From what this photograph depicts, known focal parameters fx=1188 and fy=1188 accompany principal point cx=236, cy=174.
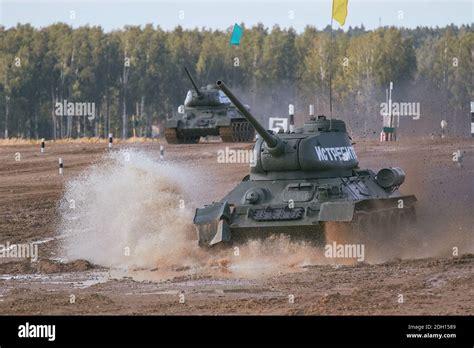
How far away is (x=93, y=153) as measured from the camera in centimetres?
3734

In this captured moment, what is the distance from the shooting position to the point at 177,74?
7756 cm

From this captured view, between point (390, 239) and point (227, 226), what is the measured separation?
2.96 m

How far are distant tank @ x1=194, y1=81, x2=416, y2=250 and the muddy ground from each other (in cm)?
47

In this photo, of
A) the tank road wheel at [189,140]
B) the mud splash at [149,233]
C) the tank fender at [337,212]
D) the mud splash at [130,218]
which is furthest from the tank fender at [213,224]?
the tank road wheel at [189,140]

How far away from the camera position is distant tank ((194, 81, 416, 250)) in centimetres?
1845

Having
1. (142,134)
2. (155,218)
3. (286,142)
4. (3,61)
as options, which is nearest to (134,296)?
(286,142)

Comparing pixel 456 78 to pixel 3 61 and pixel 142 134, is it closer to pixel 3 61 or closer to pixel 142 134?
pixel 142 134

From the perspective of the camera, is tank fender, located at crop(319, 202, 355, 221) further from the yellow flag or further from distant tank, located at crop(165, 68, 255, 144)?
distant tank, located at crop(165, 68, 255, 144)

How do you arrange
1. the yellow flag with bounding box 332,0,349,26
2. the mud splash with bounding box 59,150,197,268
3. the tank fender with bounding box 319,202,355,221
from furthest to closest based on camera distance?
the yellow flag with bounding box 332,0,349,26
the mud splash with bounding box 59,150,197,268
the tank fender with bounding box 319,202,355,221
